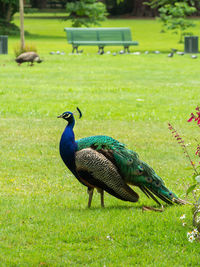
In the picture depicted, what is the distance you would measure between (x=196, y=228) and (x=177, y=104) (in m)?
7.86

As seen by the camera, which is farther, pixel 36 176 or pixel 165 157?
pixel 165 157

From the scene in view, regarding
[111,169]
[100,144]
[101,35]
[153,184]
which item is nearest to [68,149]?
[100,144]

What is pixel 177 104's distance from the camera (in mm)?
12781

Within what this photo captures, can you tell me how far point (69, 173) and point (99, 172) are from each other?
209cm

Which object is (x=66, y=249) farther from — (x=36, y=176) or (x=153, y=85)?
(x=153, y=85)

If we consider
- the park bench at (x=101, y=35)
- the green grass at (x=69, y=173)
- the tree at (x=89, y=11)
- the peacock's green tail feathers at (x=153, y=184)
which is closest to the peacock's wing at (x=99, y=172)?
the peacock's green tail feathers at (x=153, y=184)

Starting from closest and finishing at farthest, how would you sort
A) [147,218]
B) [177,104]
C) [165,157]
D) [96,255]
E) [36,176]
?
[96,255], [147,218], [36,176], [165,157], [177,104]

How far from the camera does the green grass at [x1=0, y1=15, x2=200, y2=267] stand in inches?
193

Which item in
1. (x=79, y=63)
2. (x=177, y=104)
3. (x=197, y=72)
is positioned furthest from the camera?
(x=79, y=63)

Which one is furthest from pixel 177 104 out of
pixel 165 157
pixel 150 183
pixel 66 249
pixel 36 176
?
pixel 66 249

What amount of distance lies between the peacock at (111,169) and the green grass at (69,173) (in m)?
0.25

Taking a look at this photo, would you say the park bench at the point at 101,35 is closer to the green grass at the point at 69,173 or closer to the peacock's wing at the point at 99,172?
the green grass at the point at 69,173

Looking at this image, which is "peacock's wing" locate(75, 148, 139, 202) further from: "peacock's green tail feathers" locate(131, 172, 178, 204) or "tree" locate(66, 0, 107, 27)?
"tree" locate(66, 0, 107, 27)

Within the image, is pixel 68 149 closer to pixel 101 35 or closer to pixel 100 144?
pixel 100 144
